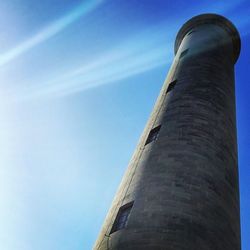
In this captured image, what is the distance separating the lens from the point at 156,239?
959 cm

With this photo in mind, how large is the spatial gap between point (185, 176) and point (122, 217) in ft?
7.35

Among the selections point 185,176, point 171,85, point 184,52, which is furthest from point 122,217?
point 184,52

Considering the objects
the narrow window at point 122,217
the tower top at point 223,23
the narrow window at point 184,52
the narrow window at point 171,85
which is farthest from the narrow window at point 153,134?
the tower top at point 223,23

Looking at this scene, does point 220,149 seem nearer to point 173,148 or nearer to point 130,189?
point 173,148

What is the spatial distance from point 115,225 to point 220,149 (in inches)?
187

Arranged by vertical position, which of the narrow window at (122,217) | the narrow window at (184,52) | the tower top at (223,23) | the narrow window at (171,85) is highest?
the tower top at (223,23)

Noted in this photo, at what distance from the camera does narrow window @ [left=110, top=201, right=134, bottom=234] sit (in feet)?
35.2

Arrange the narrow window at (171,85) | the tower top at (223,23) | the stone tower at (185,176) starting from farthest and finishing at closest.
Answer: the tower top at (223,23) < the narrow window at (171,85) < the stone tower at (185,176)

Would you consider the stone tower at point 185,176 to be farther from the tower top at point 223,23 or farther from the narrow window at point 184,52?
the tower top at point 223,23

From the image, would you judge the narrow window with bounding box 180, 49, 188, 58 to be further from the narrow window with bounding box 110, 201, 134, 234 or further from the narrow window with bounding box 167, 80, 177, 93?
the narrow window with bounding box 110, 201, 134, 234

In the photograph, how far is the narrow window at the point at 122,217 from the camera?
1073 centimetres

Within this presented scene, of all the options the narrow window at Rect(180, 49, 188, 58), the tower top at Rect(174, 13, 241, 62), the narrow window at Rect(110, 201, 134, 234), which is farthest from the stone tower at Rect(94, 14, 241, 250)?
the tower top at Rect(174, 13, 241, 62)

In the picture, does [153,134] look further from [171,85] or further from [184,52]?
[184,52]

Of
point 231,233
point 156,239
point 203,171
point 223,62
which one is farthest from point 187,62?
point 156,239
